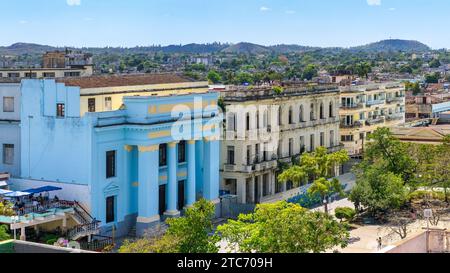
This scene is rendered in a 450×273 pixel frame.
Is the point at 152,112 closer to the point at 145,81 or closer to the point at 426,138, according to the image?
the point at 145,81

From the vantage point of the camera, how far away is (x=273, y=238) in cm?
3078

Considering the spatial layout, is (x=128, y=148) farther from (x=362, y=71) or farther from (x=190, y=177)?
(x=362, y=71)

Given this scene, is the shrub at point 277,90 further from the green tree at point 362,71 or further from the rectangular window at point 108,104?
the green tree at point 362,71

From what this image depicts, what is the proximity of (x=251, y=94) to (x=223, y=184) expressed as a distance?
6.64 metres

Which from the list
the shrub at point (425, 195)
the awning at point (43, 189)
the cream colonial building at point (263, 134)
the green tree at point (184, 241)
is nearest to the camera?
the green tree at point (184, 241)

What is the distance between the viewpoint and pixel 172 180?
47.2 m

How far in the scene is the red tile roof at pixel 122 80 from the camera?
149 feet

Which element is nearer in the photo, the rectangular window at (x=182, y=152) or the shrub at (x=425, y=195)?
the rectangular window at (x=182, y=152)

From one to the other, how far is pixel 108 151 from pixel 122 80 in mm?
6507

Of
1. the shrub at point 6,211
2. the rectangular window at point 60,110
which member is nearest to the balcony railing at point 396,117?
the rectangular window at point 60,110

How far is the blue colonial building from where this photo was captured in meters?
43.4

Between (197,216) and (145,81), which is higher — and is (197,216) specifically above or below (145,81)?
below

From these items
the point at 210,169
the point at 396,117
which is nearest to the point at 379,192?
the point at 210,169
